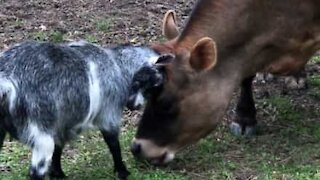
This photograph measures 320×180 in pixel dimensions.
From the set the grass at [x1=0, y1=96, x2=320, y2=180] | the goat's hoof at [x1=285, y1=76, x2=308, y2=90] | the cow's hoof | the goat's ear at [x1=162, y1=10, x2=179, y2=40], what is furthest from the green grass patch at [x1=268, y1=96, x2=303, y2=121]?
the goat's ear at [x1=162, y1=10, x2=179, y2=40]

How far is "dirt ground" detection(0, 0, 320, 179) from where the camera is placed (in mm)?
7438

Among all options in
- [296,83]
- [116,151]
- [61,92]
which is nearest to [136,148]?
[116,151]

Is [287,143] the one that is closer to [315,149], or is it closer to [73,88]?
[315,149]

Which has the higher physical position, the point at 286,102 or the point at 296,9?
the point at 296,9

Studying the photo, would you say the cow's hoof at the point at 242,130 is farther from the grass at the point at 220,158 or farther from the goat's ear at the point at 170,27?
the goat's ear at the point at 170,27

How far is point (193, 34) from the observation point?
16.4 feet

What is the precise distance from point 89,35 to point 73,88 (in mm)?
2996

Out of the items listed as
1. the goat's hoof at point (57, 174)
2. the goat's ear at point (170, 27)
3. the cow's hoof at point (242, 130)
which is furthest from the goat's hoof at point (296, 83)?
the goat's hoof at point (57, 174)

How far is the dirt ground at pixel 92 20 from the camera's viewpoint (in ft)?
24.4

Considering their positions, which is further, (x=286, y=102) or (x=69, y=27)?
(x=69, y=27)

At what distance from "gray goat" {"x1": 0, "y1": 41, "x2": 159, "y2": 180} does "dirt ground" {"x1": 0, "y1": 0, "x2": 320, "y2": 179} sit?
6.74 ft

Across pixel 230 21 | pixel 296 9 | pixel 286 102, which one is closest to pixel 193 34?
pixel 230 21

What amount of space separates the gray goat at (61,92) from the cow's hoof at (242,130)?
117 cm

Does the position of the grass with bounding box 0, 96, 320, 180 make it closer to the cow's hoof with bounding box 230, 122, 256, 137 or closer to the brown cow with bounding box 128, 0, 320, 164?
the cow's hoof with bounding box 230, 122, 256, 137
